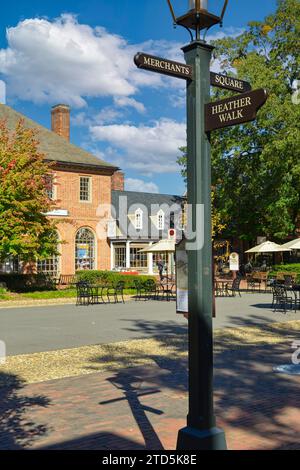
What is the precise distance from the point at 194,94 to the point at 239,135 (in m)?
33.1

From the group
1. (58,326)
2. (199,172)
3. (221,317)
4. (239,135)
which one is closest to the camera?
(199,172)

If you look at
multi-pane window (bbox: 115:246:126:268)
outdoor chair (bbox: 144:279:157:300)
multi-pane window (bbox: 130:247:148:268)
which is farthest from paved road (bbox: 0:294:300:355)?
multi-pane window (bbox: 130:247:148:268)

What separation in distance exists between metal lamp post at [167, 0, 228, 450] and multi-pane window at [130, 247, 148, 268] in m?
36.4

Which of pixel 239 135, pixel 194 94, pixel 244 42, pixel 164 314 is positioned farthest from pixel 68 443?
pixel 244 42

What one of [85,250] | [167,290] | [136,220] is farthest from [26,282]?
[136,220]

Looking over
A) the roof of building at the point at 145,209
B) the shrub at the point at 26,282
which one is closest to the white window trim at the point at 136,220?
the roof of building at the point at 145,209

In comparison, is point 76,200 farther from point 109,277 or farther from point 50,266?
point 109,277

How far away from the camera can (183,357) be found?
10461 millimetres

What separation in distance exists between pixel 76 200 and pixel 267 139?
13056mm

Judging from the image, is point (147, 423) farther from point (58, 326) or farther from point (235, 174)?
point (235, 174)

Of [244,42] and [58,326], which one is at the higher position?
[244,42]

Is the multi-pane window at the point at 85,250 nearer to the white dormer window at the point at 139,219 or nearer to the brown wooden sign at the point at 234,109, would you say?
the white dormer window at the point at 139,219

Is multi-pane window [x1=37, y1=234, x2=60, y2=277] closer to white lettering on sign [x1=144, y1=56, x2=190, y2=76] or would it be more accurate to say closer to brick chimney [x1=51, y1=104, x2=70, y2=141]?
brick chimney [x1=51, y1=104, x2=70, y2=141]

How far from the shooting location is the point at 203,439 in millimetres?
4422
